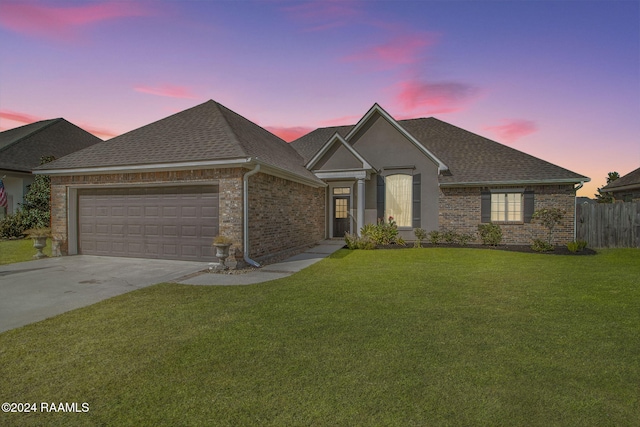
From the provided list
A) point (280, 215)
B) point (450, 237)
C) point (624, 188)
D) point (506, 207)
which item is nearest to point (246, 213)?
point (280, 215)

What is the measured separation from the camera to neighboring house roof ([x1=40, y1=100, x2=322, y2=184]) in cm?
1003

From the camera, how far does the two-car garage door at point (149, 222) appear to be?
1032 cm

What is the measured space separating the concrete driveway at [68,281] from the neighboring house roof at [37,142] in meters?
13.0

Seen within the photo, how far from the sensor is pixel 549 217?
47.5ft

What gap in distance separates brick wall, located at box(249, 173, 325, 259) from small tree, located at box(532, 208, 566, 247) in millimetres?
9884

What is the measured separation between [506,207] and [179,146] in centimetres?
1418

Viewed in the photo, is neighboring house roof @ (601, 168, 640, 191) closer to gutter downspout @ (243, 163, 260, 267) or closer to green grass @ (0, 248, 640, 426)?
green grass @ (0, 248, 640, 426)

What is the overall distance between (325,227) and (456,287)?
10.1 metres

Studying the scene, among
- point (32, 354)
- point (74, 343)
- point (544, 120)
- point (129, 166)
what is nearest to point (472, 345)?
point (74, 343)

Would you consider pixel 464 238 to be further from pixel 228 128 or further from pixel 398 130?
pixel 228 128

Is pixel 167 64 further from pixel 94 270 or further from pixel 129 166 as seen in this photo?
pixel 94 270

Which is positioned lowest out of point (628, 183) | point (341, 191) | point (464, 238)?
point (464, 238)

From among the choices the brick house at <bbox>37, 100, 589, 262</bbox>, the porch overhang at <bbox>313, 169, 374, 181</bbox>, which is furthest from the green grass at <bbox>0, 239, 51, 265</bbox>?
the porch overhang at <bbox>313, 169, 374, 181</bbox>

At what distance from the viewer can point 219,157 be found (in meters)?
9.54
